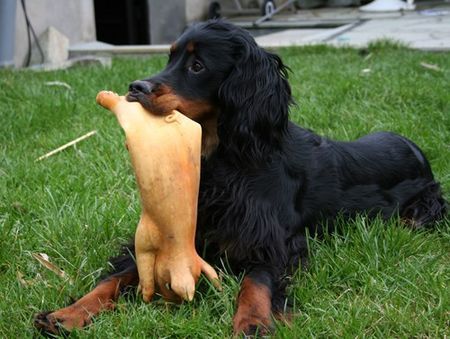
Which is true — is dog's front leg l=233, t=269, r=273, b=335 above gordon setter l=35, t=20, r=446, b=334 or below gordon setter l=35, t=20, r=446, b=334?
below

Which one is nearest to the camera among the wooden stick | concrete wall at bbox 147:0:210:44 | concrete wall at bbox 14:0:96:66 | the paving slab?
the wooden stick

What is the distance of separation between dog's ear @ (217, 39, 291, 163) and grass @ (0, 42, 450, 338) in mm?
445

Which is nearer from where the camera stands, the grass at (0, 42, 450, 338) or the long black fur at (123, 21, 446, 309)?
the grass at (0, 42, 450, 338)

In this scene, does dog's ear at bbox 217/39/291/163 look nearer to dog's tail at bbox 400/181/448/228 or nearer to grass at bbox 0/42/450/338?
grass at bbox 0/42/450/338

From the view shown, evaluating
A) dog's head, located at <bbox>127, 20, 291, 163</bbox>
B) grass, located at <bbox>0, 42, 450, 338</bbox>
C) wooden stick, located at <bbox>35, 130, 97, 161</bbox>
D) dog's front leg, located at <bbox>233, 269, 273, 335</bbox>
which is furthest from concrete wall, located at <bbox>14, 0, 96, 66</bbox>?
dog's front leg, located at <bbox>233, 269, 273, 335</bbox>

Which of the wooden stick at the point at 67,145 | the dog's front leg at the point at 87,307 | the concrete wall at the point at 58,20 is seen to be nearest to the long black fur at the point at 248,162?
the dog's front leg at the point at 87,307

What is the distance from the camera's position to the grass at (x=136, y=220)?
79.1 inches

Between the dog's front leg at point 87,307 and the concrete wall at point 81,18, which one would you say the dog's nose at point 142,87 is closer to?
the dog's front leg at point 87,307

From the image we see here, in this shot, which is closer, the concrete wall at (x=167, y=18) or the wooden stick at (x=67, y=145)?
the wooden stick at (x=67, y=145)

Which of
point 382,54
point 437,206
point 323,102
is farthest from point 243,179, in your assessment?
point 382,54

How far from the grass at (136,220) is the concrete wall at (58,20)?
2.45 metres

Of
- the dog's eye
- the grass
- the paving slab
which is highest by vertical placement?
the dog's eye

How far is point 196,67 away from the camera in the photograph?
2400mm

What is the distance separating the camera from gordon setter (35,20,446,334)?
2254 millimetres
